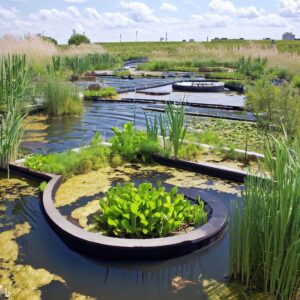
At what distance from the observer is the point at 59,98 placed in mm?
10523

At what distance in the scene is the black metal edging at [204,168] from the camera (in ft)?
19.0

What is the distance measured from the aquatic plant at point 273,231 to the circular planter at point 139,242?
0.66 metres

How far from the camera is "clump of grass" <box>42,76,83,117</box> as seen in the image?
10.2m

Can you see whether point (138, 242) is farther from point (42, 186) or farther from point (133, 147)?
point (133, 147)

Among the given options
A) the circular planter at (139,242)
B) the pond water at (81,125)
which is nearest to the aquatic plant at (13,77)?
the pond water at (81,125)

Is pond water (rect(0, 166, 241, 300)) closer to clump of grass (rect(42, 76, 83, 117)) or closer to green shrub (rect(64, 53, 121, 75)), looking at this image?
clump of grass (rect(42, 76, 83, 117))

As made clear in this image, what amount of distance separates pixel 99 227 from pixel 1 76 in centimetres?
492

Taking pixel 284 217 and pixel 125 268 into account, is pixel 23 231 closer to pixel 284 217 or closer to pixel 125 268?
pixel 125 268

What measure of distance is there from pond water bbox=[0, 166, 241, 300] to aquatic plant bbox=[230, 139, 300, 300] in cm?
27

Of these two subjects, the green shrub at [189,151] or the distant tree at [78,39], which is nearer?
the green shrub at [189,151]

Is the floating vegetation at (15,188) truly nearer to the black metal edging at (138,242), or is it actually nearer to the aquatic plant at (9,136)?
the aquatic plant at (9,136)

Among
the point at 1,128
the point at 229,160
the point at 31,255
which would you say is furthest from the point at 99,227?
the point at 229,160

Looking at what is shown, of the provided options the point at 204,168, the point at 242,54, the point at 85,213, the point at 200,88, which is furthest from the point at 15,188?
the point at 242,54

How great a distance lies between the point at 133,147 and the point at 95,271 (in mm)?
3117
